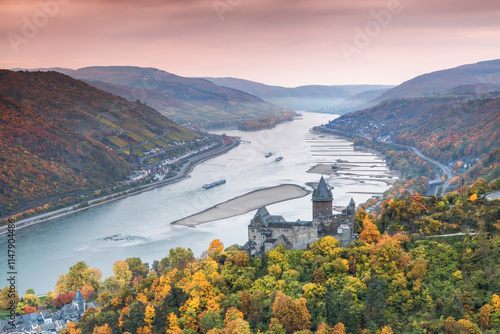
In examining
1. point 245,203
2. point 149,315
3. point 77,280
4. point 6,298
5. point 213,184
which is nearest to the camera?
point 149,315

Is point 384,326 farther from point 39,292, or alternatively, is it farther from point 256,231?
point 39,292

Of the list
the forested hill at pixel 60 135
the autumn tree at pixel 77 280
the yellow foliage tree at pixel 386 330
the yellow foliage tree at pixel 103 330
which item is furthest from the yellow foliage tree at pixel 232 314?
the forested hill at pixel 60 135

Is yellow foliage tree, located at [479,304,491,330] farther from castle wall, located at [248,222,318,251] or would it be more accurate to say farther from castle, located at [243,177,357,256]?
castle wall, located at [248,222,318,251]

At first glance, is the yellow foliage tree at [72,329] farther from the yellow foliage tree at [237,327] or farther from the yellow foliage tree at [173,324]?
the yellow foliage tree at [237,327]

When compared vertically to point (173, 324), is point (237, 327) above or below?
above

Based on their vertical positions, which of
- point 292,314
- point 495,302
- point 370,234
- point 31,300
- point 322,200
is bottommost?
point 31,300

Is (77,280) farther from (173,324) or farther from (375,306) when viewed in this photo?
(375,306)

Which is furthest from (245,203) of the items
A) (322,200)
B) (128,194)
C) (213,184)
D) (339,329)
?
(339,329)

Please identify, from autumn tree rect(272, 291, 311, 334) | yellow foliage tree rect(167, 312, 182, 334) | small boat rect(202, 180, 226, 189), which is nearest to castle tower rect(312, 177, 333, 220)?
autumn tree rect(272, 291, 311, 334)
